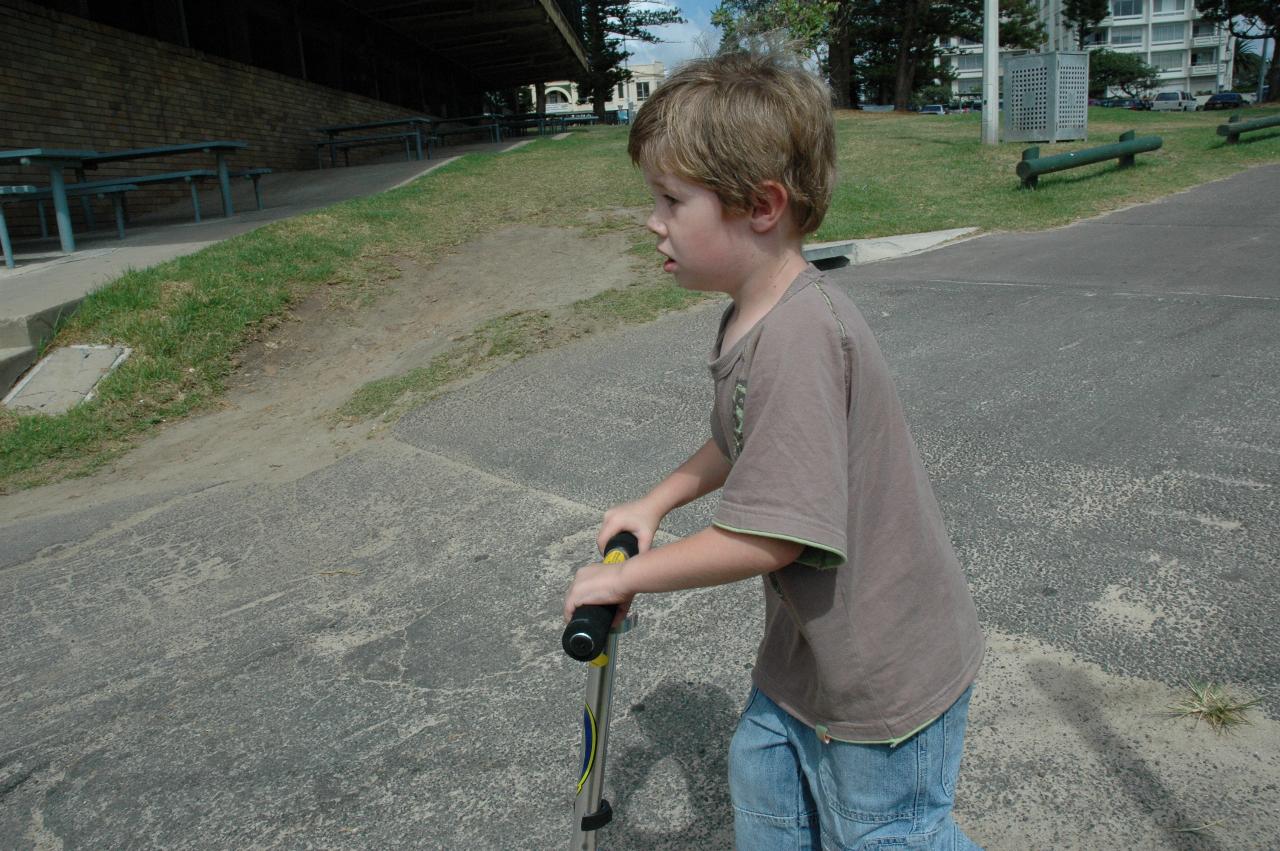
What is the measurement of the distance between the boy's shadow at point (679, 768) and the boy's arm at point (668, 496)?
0.88 m

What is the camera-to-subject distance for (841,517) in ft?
4.11

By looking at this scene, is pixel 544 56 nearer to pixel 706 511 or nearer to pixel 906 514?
pixel 706 511

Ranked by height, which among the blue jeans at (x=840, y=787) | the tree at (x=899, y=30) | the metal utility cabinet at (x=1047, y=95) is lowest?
the blue jeans at (x=840, y=787)

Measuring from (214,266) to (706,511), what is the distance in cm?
577

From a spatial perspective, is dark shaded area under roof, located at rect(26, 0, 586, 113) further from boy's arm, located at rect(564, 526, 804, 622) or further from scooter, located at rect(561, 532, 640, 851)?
boy's arm, located at rect(564, 526, 804, 622)

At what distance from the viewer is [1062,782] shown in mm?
2145

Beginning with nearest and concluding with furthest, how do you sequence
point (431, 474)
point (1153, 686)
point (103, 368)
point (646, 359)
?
point (1153, 686) → point (431, 474) → point (646, 359) → point (103, 368)

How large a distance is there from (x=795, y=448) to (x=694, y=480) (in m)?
0.50

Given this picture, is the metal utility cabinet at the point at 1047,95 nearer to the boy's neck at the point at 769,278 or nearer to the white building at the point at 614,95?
the boy's neck at the point at 769,278

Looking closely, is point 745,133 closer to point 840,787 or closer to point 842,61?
point 840,787

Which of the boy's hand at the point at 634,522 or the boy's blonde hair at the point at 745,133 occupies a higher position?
the boy's blonde hair at the point at 745,133

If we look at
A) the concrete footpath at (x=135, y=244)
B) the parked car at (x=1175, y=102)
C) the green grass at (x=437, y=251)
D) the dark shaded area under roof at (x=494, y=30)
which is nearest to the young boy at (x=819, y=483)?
the green grass at (x=437, y=251)

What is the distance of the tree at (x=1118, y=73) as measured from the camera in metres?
77.2

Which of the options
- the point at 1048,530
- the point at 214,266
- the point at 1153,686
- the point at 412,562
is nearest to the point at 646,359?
the point at 412,562
